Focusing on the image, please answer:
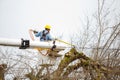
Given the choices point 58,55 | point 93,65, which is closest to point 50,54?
point 58,55

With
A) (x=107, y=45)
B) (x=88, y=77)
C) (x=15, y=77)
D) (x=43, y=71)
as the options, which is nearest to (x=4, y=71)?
(x=15, y=77)

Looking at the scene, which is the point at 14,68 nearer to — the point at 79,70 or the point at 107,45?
the point at 79,70

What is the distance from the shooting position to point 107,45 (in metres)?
11.3

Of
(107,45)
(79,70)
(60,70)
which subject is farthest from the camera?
(107,45)

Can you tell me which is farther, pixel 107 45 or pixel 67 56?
pixel 107 45

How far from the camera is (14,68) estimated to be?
30.6 feet

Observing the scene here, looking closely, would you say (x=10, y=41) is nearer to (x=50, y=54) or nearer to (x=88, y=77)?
(x=50, y=54)

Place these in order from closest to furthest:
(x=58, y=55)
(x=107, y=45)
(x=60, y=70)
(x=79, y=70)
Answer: (x=60, y=70) < (x=79, y=70) < (x=58, y=55) < (x=107, y=45)

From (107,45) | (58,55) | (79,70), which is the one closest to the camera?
(79,70)

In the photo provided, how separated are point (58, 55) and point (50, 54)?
494 mm

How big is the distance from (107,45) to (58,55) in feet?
7.95

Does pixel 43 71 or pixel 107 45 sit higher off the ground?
pixel 107 45

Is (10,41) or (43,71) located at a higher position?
(10,41)

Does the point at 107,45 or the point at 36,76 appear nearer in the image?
the point at 36,76
